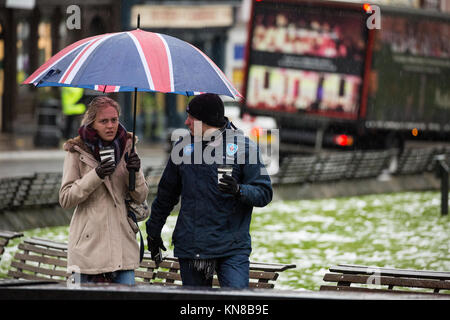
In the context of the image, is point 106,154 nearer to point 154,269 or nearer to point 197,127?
point 197,127

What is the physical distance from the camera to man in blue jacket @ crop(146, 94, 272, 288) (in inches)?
232

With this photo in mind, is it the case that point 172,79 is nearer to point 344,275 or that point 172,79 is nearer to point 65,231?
point 344,275

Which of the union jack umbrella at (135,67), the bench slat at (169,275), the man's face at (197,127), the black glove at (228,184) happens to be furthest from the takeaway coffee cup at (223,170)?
the bench slat at (169,275)

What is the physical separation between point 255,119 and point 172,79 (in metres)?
19.7

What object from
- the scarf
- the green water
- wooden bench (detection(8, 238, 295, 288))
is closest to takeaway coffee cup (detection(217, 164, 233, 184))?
the scarf

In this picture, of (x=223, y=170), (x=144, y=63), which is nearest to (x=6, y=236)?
(x=144, y=63)

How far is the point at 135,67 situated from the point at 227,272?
136 cm

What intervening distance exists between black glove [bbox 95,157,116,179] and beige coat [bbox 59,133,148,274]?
0.03m

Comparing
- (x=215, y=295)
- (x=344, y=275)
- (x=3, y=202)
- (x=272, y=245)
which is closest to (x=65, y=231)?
(x=3, y=202)

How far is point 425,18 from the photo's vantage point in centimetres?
2748

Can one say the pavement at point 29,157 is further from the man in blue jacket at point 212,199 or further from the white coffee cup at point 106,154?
the man in blue jacket at point 212,199


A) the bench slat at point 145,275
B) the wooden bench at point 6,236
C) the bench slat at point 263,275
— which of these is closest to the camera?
the bench slat at point 263,275

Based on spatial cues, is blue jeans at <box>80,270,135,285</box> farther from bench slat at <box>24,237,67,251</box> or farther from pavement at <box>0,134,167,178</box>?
pavement at <box>0,134,167,178</box>

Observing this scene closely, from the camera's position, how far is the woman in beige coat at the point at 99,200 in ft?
19.7
